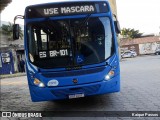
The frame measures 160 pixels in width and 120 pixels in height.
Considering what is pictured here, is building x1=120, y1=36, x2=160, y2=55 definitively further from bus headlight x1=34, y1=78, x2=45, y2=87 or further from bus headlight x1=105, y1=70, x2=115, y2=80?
bus headlight x1=34, y1=78, x2=45, y2=87

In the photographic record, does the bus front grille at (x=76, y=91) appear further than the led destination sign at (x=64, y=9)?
No

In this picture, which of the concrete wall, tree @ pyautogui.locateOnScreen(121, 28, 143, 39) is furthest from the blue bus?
tree @ pyautogui.locateOnScreen(121, 28, 143, 39)

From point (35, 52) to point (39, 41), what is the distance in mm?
304

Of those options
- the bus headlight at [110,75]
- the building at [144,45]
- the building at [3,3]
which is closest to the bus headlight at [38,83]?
the bus headlight at [110,75]

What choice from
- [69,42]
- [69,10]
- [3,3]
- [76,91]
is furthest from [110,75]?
[3,3]

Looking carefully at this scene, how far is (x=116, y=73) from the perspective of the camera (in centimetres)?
732

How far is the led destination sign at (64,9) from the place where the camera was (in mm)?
7273

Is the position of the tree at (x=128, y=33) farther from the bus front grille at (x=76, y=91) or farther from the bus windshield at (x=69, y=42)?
the bus front grille at (x=76, y=91)

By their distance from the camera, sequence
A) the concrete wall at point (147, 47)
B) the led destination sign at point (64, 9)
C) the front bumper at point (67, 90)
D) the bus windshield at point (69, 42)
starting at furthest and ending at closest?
the concrete wall at point (147, 47), the led destination sign at point (64, 9), the bus windshield at point (69, 42), the front bumper at point (67, 90)

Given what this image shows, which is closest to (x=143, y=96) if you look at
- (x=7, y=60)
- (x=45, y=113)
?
(x=45, y=113)

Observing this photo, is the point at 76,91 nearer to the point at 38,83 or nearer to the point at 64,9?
the point at 38,83

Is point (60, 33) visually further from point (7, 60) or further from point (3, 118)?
point (7, 60)

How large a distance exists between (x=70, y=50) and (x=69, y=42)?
21cm

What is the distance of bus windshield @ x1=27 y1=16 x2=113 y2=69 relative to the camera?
7113 millimetres
